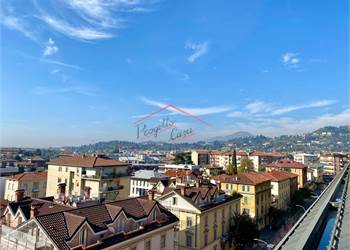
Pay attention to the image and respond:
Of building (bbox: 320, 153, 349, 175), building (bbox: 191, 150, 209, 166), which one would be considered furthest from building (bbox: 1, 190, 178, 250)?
building (bbox: 191, 150, 209, 166)

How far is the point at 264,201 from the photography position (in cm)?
4803

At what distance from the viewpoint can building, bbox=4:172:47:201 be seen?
151 ft

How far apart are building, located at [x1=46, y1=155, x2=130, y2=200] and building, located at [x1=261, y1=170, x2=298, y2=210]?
28.7 m

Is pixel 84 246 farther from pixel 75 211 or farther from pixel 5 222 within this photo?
pixel 5 222

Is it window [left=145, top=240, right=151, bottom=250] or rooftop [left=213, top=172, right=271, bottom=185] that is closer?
window [left=145, top=240, right=151, bottom=250]

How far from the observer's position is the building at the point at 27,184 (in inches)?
1812

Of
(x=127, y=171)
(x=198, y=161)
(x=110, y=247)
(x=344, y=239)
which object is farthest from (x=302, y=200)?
(x=198, y=161)

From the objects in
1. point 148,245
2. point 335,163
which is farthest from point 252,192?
point 335,163

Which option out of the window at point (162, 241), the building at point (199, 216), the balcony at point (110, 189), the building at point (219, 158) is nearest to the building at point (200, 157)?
the building at point (219, 158)

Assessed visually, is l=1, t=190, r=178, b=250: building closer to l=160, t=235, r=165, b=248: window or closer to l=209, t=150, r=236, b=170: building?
l=160, t=235, r=165, b=248: window

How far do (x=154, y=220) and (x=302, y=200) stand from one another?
51171mm

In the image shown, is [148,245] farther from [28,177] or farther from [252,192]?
[28,177]

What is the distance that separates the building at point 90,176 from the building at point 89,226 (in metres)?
19.0

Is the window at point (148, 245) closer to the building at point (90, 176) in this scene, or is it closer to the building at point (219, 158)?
the building at point (90, 176)
